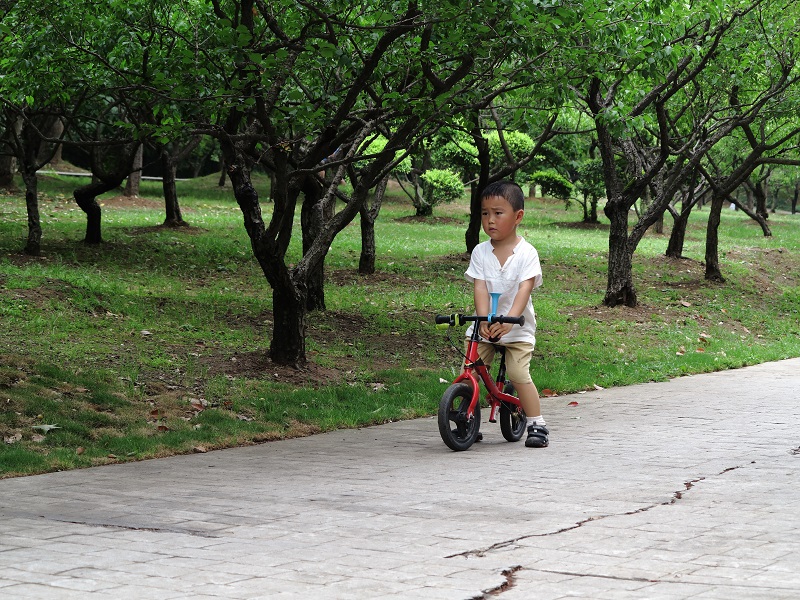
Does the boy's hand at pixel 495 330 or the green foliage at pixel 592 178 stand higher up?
the green foliage at pixel 592 178

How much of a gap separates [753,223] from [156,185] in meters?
24.6

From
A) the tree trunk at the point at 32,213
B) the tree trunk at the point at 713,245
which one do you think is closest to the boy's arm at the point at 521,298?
the tree trunk at the point at 32,213

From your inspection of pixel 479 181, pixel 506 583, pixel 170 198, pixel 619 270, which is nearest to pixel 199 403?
pixel 506 583

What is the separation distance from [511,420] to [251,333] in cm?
579

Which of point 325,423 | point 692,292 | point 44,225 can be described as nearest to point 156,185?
point 44,225

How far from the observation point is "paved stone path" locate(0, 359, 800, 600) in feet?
12.3

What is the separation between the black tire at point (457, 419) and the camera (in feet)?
22.1

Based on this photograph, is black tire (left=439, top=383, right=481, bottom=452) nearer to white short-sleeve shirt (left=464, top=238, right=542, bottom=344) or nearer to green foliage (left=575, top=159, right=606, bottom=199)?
white short-sleeve shirt (left=464, top=238, right=542, bottom=344)

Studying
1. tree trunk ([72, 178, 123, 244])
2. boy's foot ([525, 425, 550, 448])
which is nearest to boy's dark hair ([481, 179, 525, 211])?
boy's foot ([525, 425, 550, 448])

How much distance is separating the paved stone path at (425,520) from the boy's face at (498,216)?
4.99 ft

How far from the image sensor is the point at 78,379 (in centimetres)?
880

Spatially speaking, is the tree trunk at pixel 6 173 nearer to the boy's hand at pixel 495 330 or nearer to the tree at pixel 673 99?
the tree at pixel 673 99

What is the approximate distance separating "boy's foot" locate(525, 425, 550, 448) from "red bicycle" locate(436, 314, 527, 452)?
21 centimetres

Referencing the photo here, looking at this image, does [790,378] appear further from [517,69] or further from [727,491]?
[727,491]
